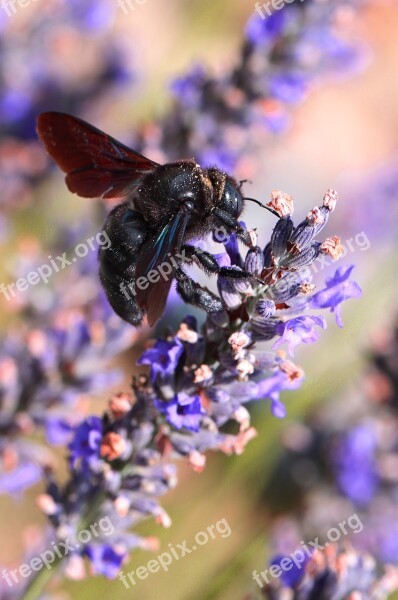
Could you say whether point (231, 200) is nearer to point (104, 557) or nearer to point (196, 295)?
point (196, 295)

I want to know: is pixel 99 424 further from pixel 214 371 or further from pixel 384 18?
pixel 384 18

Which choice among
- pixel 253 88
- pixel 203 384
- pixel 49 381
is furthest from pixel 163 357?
pixel 253 88

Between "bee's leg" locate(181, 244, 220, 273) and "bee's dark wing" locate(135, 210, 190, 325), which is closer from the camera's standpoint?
"bee's dark wing" locate(135, 210, 190, 325)

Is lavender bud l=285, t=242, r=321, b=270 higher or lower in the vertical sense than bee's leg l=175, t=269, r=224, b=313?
lower

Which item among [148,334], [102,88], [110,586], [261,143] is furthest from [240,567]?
[102,88]

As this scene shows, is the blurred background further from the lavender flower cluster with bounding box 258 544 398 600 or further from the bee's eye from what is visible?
the bee's eye

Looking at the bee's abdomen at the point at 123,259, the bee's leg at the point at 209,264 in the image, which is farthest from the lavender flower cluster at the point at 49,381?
the bee's leg at the point at 209,264

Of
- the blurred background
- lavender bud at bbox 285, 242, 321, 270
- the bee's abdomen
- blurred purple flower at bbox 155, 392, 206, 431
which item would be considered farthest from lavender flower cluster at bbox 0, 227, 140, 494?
lavender bud at bbox 285, 242, 321, 270
